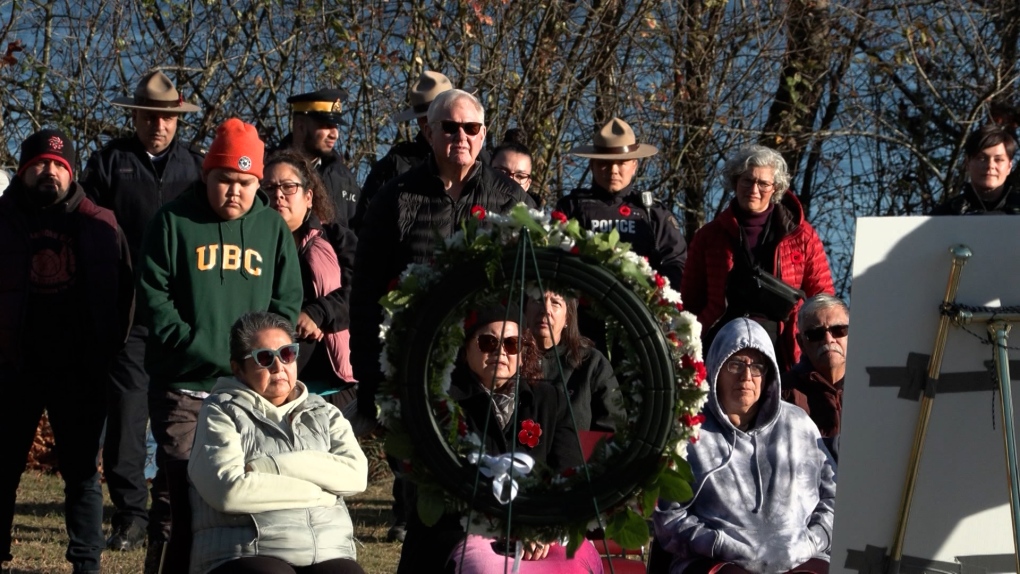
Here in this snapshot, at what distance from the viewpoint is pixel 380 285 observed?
4965 mm

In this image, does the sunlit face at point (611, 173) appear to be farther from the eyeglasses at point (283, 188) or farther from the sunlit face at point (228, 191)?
the sunlit face at point (228, 191)

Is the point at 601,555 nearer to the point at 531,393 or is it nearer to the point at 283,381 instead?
the point at 531,393

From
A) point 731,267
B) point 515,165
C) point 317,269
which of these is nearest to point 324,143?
point 515,165

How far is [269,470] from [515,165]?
9.35 feet

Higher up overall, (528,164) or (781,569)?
(528,164)

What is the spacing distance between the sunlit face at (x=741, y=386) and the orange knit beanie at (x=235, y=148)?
2.07 m

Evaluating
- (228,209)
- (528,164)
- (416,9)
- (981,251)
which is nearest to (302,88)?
(416,9)

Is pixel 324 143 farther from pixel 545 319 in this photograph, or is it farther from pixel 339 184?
pixel 545 319

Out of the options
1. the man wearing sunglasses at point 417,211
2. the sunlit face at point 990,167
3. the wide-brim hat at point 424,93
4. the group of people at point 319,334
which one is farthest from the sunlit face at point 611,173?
the man wearing sunglasses at point 417,211

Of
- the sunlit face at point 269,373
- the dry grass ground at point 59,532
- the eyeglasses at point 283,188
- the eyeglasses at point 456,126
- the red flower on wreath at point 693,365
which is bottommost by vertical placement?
the dry grass ground at point 59,532

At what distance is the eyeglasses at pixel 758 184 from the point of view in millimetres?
6250

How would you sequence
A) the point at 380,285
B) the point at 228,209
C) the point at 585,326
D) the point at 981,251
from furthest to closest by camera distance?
1. the point at 585,326
2. the point at 228,209
3. the point at 380,285
4. the point at 981,251

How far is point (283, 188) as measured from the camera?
240 inches

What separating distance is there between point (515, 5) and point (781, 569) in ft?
18.1
